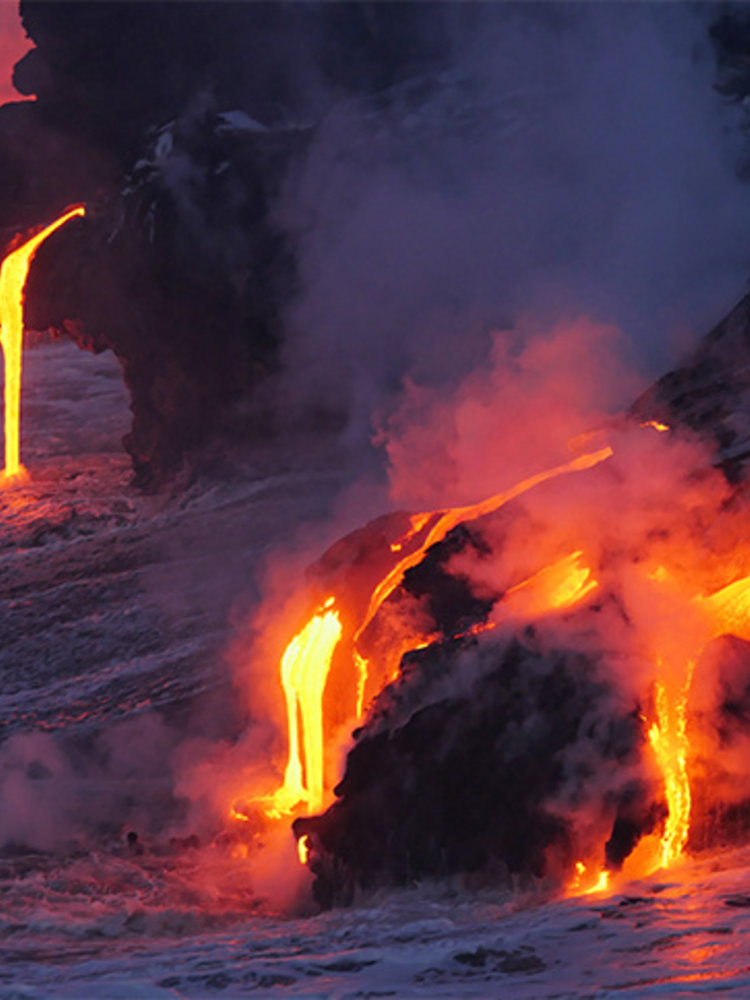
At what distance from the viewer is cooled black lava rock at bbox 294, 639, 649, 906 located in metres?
7.29

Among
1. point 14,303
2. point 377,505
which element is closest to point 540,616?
point 377,505

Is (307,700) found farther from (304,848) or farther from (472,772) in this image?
(472,772)

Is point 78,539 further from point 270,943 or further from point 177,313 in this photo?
point 270,943

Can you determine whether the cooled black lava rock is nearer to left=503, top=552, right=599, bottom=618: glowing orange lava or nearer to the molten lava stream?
left=503, top=552, right=599, bottom=618: glowing orange lava

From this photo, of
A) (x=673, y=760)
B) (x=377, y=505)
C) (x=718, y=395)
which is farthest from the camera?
(x=377, y=505)

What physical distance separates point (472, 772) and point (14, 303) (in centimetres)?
843

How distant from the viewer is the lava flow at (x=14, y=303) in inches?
557

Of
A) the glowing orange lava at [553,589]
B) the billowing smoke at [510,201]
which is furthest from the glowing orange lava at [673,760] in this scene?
the billowing smoke at [510,201]

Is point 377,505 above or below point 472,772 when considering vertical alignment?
above

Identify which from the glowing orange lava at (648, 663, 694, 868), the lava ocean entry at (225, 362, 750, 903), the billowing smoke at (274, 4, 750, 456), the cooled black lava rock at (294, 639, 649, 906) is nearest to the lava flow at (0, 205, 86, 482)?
the billowing smoke at (274, 4, 750, 456)

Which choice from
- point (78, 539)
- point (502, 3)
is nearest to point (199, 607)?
point (78, 539)

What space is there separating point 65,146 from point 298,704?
7417 mm

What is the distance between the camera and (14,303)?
14305 millimetres

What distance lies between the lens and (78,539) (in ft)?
44.9
